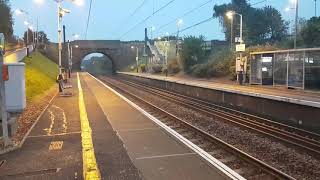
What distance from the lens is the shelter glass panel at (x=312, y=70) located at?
97.0 feet

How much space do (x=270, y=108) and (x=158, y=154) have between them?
472 inches

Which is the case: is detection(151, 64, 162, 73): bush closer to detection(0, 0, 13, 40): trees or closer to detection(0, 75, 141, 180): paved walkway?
detection(0, 0, 13, 40): trees

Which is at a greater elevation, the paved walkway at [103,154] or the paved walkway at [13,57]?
the paved walkway at [13,57]

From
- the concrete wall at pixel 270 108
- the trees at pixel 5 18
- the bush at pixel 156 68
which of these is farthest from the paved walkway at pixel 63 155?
the trees at pixel 5 18

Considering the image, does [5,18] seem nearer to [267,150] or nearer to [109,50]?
[109,50]

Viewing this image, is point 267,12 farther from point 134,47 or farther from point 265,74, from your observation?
point 265,74

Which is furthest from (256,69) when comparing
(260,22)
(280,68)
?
(260,22)

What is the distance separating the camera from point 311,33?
5512cm

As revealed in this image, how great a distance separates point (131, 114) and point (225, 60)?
38.0 metres

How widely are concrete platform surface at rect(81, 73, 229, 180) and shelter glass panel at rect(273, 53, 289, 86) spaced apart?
18.5m

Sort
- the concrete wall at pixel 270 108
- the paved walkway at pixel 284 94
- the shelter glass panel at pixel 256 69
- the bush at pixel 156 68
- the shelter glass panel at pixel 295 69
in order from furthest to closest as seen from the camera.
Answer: the bush at pixel 156 68 < the shelter glass panel at pixel 256 69 < the shelter glass panel at pixel 295 69 < the paved walkway at pixel 284 94 < the concrete wall at pixel 270 108

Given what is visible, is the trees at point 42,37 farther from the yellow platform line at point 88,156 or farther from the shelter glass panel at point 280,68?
the yellow platform line at point 88,156

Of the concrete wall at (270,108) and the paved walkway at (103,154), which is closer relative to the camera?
the paved walkway at (103,154)

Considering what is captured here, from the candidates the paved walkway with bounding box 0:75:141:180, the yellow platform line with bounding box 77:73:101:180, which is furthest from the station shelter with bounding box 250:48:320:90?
the yellow platform line with bounding box 77:73:101:180
